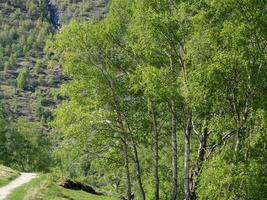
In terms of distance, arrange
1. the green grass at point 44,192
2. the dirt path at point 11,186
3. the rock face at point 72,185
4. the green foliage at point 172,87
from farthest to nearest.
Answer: the rock face at point 72,185 → the dirt path at point 11,186 → the green grass at point 44,192 → the green foliage at point 172,87

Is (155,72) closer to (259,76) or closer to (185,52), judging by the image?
(185,52)

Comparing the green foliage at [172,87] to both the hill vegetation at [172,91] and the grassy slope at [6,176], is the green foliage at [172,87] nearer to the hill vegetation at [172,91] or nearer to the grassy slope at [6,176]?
the hill vegetation at [172,91]

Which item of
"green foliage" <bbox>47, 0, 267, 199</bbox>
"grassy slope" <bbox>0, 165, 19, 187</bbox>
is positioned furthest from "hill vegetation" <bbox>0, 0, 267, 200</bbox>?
"grassy slope" <bbox>0, 165, 19, 187</bbox>

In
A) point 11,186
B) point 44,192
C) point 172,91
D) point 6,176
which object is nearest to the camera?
point 172,91

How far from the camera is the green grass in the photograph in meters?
36.4

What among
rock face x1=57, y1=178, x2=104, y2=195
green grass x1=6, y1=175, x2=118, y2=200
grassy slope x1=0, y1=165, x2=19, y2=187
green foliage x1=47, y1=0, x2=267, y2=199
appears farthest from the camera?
grassy slope x1=0, y1=165, x2=19, y2=187

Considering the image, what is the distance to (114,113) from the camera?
3375cm

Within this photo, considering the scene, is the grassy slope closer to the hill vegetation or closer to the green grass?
the green grass

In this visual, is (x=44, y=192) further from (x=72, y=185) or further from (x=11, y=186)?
(x=72, y=185)

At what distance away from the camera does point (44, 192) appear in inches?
1484

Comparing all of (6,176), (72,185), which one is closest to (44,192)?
(72,185)

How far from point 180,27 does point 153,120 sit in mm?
6808

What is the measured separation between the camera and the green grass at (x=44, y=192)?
3641 cm

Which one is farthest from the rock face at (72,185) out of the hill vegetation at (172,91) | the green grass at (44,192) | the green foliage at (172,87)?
the green foliage at (172,87)
